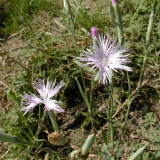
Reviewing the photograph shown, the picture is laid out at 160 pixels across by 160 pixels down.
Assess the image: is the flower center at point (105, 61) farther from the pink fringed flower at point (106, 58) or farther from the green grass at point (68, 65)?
the green grass at point (68, 65)

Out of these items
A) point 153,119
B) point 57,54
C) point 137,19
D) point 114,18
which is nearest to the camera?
point 114,18

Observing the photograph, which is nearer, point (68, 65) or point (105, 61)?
point (105, 61)

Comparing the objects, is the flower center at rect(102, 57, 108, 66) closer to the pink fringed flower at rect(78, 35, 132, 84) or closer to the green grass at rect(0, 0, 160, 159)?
the pink fringed flower at rect(78, 35, 132, 84)

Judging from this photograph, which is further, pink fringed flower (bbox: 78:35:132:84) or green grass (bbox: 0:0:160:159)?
green grass (bbox: 0:0:160:159)

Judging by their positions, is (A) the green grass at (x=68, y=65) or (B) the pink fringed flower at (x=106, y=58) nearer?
(B) the pink fringed flower at (x=106, y=58)

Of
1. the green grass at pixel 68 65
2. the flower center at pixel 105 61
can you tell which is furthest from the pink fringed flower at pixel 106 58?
the green grass at pixel 68 65

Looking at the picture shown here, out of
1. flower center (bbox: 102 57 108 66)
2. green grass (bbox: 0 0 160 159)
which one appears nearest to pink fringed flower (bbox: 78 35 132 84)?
flower center (bbox: 102 57 108 66)

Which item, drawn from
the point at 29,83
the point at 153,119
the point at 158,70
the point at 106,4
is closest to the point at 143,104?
the point at 153,119

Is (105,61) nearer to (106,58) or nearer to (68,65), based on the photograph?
(106,58)

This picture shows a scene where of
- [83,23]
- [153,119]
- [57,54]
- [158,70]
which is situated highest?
[83,23]

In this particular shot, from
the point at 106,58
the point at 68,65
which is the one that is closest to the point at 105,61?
the point at 106,58

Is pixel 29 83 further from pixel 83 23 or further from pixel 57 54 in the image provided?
pixel 83 23
